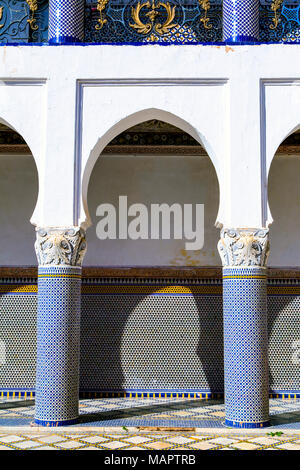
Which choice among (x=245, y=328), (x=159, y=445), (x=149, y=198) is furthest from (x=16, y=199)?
(x=159, y=445)

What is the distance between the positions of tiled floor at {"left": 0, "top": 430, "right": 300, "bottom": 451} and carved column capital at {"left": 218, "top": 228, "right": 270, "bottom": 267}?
4.21 ft

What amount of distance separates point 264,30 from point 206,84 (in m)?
0.93

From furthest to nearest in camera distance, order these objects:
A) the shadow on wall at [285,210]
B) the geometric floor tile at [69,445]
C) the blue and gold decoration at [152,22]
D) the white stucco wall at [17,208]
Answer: the white stucco wall at [17,208], the shadow on wall at [285,210], the blue and gold decoration at [152,22], the geometric floor tile at [69,445]

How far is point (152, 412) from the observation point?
5.43 meters

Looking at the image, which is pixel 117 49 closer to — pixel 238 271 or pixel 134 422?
pixel 238 271

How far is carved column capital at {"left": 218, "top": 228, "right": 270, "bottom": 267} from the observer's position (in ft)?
15.8

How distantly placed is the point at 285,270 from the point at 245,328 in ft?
5.85

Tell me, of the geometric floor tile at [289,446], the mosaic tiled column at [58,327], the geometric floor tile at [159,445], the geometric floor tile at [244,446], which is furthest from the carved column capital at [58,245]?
the geometric floor tile at [289,446]

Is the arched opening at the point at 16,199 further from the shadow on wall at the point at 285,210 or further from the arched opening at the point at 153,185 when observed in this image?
the shadow on wall at the point at 285,210

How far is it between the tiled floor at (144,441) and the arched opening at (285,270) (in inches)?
72.6

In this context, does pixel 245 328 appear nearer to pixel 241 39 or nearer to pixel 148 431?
pixel 148 431

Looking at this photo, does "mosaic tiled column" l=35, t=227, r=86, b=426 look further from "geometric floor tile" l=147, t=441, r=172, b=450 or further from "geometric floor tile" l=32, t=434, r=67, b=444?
"geometric floor tile" l=147, t=441, r=172, b=450

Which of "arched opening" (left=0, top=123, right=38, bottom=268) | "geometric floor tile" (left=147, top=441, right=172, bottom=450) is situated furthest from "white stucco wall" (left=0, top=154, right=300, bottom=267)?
"geometric floor tile" (left=147, top=441, right=172, bottom=450)

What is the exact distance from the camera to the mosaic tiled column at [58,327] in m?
4.69
